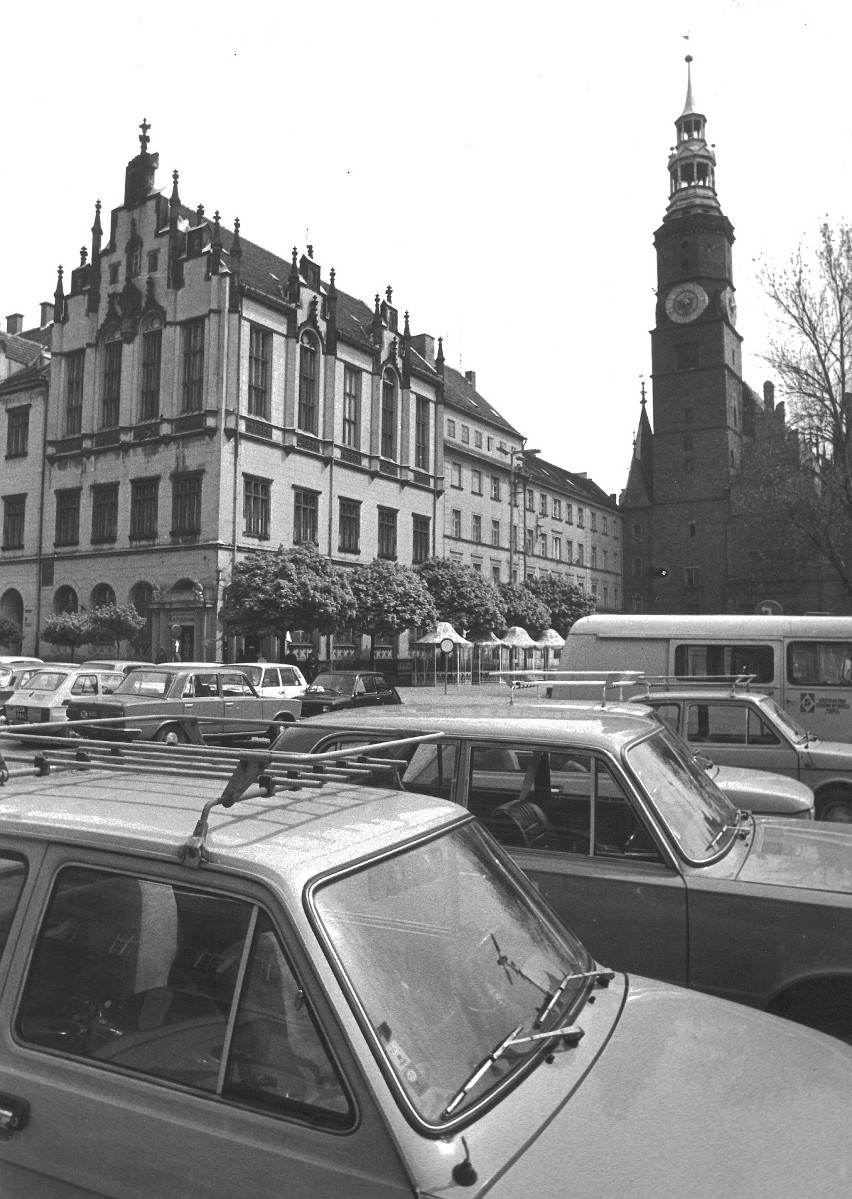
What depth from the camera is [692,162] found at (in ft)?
232

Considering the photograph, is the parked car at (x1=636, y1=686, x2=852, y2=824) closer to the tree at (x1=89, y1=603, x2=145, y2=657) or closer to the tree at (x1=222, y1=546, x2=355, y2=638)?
the tree at (x1=222, y1=546, x2=355, y2=638)

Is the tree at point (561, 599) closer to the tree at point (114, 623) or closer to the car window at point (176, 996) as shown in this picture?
the tree at point (114, 623)

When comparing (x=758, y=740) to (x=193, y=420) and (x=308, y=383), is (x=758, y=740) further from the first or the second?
(x=308, y=383)

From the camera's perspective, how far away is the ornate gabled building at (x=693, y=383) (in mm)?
70438

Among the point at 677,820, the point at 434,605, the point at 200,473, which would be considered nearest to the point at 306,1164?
the point at 677,820

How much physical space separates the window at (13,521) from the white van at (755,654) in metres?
38.4

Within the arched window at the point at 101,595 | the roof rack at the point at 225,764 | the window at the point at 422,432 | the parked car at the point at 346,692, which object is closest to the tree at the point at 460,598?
the window at the point at 422,432

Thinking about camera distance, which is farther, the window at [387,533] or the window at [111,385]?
the window at [387,533]

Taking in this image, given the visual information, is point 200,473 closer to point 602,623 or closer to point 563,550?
point 602,623

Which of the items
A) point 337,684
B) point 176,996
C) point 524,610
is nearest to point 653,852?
point 176,996

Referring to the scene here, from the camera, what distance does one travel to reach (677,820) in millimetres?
4629

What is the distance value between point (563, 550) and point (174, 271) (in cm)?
4032

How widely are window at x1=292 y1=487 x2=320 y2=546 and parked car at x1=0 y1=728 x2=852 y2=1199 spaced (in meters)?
39.9

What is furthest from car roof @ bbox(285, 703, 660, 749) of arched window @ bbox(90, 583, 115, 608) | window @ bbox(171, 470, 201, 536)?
arched window @ bbox(90, 583, 115, 608)
